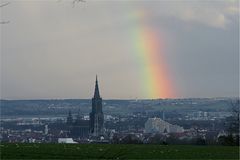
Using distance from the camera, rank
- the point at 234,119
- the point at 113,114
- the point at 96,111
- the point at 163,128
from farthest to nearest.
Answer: the point at 113,114, the point at 96,111, the point at 163,128, the point at 234,119

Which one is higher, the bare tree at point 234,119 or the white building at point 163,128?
the bare tree at point 234,119

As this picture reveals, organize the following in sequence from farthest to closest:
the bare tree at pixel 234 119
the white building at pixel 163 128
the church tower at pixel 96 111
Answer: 1. the church tower at pixel 96 111
2. the white building at pixel 163 128
3. the bare tree at pixel 234 119

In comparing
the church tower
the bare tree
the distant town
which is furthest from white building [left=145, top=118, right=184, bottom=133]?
the bare tree

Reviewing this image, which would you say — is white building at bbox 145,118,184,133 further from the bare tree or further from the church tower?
the bare tree

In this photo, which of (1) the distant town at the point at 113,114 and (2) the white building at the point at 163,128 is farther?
(1) the distant town at the point at 113,114

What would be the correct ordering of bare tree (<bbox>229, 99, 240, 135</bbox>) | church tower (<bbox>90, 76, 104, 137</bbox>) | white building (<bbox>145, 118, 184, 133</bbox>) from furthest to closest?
church tower (<bbox>90, 76, 104, 137</bbox>), white building (<bbox>145, 118, 184, 133</bbox>), bare tree (<bbox>229, 99, 240, 135</bbox>)

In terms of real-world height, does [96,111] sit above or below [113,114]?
above

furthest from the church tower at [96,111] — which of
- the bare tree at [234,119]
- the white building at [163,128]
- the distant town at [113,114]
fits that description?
the bare tree at [234,119]

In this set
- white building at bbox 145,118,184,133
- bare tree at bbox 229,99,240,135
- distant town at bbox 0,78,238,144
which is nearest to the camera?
bare tree at bbox 229,99,240,135

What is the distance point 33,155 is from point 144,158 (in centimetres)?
303

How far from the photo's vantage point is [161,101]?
124 m

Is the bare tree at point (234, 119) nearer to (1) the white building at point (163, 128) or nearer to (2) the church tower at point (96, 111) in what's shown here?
(1) the white building at point (163, 128)

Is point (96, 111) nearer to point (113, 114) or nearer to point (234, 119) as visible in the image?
point (113, 114)

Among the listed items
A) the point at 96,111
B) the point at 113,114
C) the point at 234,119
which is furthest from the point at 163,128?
the point at 113,114
